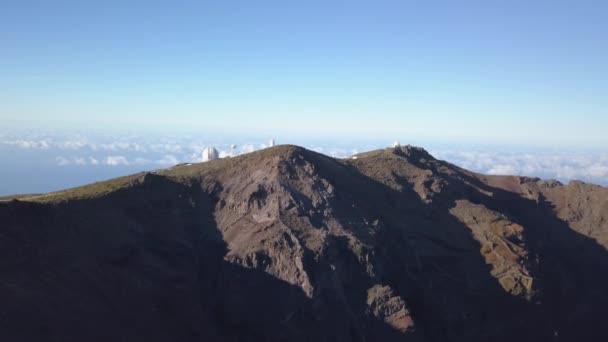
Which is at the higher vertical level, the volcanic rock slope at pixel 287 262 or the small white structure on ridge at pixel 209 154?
the small white structure on ridge at pixel 209 154

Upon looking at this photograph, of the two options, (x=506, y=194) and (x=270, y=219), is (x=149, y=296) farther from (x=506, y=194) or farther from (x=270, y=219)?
(x=506, y=194)

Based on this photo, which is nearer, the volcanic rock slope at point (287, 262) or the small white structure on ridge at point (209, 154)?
the volcanic rock slope at point (287, 262)

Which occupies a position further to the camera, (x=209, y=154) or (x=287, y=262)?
(x=209, y=154)

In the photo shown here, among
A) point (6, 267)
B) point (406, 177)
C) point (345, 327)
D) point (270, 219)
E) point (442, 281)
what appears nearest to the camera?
point (6, 267)

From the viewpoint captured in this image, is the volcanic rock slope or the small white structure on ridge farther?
Result: the small white structure on ridge

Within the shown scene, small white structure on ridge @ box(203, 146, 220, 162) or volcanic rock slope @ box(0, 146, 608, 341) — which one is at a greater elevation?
small white structure on ridge @ box(203, 146, 220, 162)

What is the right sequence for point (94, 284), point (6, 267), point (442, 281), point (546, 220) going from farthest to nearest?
1. point (546, 220)
2. point (442, 281)
3. point (94, 284)
4. point (6, 267)

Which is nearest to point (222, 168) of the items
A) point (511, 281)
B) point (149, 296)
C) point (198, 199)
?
point (198, 199)

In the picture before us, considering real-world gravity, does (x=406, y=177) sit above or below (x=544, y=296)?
above
